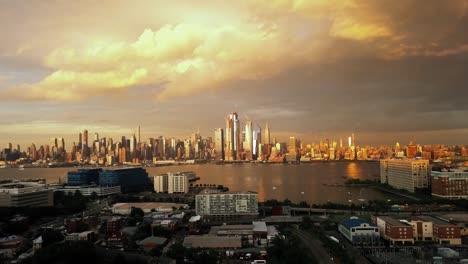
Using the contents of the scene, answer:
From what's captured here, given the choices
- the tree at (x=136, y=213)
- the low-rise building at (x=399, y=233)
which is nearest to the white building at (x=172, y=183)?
the tree at (x=136, y=213)

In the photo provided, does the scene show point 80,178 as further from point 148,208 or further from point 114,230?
point 114,230

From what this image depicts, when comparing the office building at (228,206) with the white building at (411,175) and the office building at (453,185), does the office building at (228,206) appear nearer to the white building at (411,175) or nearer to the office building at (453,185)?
the office building at (453,185)

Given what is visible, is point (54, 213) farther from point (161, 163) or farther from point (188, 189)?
point (161, 163)

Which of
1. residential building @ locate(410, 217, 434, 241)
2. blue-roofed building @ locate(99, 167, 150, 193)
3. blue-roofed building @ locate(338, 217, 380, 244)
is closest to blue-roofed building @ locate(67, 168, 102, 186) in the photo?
blue-roofed building @ locate(99, 167, 150, 193)

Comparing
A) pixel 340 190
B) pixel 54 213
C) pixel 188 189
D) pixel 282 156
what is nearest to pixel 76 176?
pixel 188 189

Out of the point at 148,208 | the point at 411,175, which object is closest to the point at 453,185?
the point at 411,175

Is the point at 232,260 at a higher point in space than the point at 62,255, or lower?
lower

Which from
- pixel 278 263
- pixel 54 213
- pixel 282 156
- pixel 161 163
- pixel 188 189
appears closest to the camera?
pixel 278 263

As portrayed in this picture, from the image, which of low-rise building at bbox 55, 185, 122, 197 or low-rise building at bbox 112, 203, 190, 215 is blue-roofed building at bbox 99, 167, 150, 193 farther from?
low-rise building at bbox 112, 203, 190, 215
